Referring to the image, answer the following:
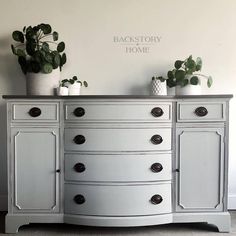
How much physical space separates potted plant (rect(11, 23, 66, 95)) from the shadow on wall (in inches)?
5.6

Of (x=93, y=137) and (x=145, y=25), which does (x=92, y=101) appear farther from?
(x=145, y=25)

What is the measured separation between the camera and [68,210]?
231cm

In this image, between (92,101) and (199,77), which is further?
(199,77)

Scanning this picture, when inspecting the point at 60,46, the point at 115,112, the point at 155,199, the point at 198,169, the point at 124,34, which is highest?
the point at 124,34

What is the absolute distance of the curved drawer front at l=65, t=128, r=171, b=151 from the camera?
2246mm

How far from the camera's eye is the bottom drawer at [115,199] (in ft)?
7.39

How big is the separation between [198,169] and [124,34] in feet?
3.94

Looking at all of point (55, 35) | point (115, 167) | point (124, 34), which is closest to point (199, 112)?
point (115, 167)

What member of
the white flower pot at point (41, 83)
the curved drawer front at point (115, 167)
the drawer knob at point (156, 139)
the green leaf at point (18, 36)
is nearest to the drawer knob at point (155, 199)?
the curved drawer front at point (115, 167)

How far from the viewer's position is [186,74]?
2.57 meters

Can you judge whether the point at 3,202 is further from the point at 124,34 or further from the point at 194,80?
the point at 194,80

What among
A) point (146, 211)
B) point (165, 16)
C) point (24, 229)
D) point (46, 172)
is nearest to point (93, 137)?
point (46, 172)

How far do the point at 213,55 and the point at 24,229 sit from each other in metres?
1.94

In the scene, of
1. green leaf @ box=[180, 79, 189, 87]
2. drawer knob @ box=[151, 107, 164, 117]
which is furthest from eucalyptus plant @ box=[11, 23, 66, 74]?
green leaf @ box=[180, 79, 189, 87]
